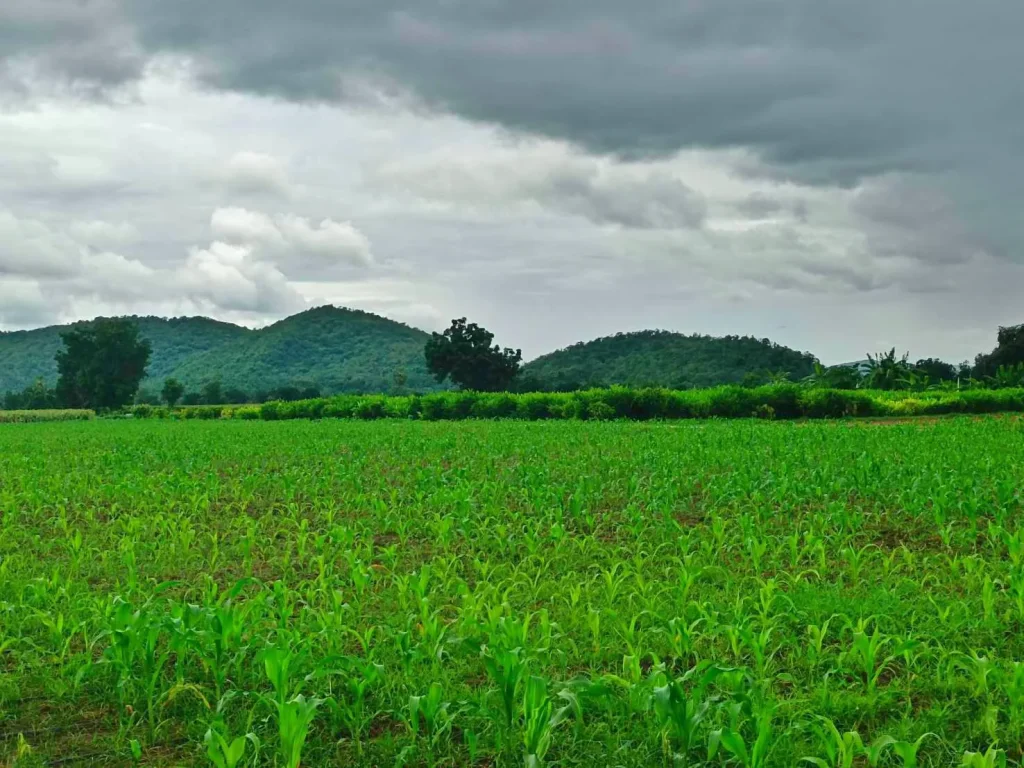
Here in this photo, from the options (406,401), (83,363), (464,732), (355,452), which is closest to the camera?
(464,732)

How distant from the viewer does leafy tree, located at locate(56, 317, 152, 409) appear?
77969 millimetres

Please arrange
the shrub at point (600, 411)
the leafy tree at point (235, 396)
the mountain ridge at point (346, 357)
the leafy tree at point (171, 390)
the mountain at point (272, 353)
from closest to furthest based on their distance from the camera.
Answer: the shrub at point (600, 411), the mountain ridge at point (346, 357), the leafy tree at point (171, 390), the leafy tree at point (235, 396), the mountain at point (272, 353)

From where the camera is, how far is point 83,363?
7875 centimetres

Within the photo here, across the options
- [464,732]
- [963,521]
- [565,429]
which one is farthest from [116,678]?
[565,429]

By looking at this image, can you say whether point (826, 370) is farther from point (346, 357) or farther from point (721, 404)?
point (346, 357)

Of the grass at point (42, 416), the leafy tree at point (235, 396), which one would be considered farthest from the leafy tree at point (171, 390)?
the grass at point (42, 416)

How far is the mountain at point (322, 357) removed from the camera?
293 ft

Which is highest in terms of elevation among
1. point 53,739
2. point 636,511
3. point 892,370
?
point 892,370

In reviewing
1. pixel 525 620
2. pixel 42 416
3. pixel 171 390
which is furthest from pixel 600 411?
pixel 171 390

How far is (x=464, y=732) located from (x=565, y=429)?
21.2m

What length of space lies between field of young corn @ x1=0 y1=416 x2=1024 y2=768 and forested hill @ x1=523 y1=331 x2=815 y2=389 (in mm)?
40732

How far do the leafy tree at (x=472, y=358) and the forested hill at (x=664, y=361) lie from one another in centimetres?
218

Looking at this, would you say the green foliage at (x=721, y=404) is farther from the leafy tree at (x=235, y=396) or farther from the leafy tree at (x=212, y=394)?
the leafy tree at (x=235, y=396)

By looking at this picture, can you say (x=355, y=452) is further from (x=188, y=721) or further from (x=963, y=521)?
(x=188, y=721)
